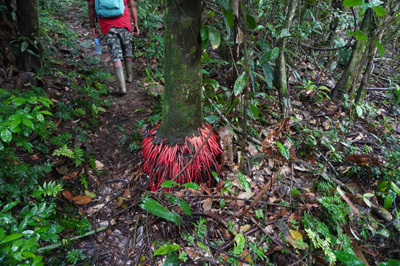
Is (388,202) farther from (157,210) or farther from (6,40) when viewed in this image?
(6,40)

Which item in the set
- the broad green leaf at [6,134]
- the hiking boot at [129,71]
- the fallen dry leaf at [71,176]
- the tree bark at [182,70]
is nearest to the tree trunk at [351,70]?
the tree bark at [182,70]

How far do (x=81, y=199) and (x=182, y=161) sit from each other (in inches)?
37.8

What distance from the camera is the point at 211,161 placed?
2303 mm

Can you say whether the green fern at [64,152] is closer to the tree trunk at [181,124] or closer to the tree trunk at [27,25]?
the tree trunk at [181,124]

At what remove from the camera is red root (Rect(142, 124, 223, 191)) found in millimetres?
2195

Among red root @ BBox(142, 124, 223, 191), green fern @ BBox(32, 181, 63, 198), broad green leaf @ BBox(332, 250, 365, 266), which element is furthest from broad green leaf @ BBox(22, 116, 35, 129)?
broad green leaf @ BBox(332, 250, 365, 266)

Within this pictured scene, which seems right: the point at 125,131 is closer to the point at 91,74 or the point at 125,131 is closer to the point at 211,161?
the point at 211,161

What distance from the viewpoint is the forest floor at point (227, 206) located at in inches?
68.2

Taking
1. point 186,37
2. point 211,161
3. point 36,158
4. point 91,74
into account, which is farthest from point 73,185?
point 91,74

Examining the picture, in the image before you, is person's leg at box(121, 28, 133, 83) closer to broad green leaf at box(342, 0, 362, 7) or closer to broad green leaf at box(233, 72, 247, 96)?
broad green leaf at box(233, 72, 247, 96)

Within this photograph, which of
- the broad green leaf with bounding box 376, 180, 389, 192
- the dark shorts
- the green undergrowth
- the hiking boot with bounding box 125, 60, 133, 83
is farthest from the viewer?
the hiking boot with bounding box 125, 60, 133, 83

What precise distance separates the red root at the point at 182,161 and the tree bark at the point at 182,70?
0.11 m

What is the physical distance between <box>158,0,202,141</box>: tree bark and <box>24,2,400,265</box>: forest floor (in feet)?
1.45

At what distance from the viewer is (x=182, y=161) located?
2201 mm
